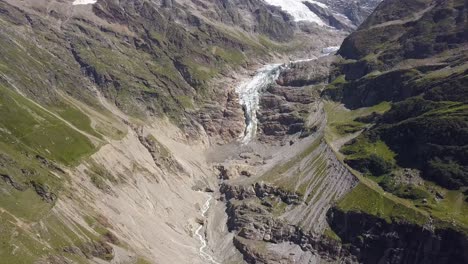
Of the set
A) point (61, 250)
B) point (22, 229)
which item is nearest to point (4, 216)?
point (22, 229)

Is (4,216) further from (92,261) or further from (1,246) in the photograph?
(92,261)

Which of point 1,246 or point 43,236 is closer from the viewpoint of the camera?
point 1,246

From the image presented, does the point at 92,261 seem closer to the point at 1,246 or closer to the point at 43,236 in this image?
the point at 43,236

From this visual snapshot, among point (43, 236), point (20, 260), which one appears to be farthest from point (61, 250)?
point (20, 260)

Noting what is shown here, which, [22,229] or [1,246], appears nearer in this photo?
[1,246]

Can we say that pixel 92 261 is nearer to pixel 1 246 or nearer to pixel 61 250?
pixel 61 250

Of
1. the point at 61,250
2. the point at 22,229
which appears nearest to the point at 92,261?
the point at 61,250

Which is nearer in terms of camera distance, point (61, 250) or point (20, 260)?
point (20, 260)
